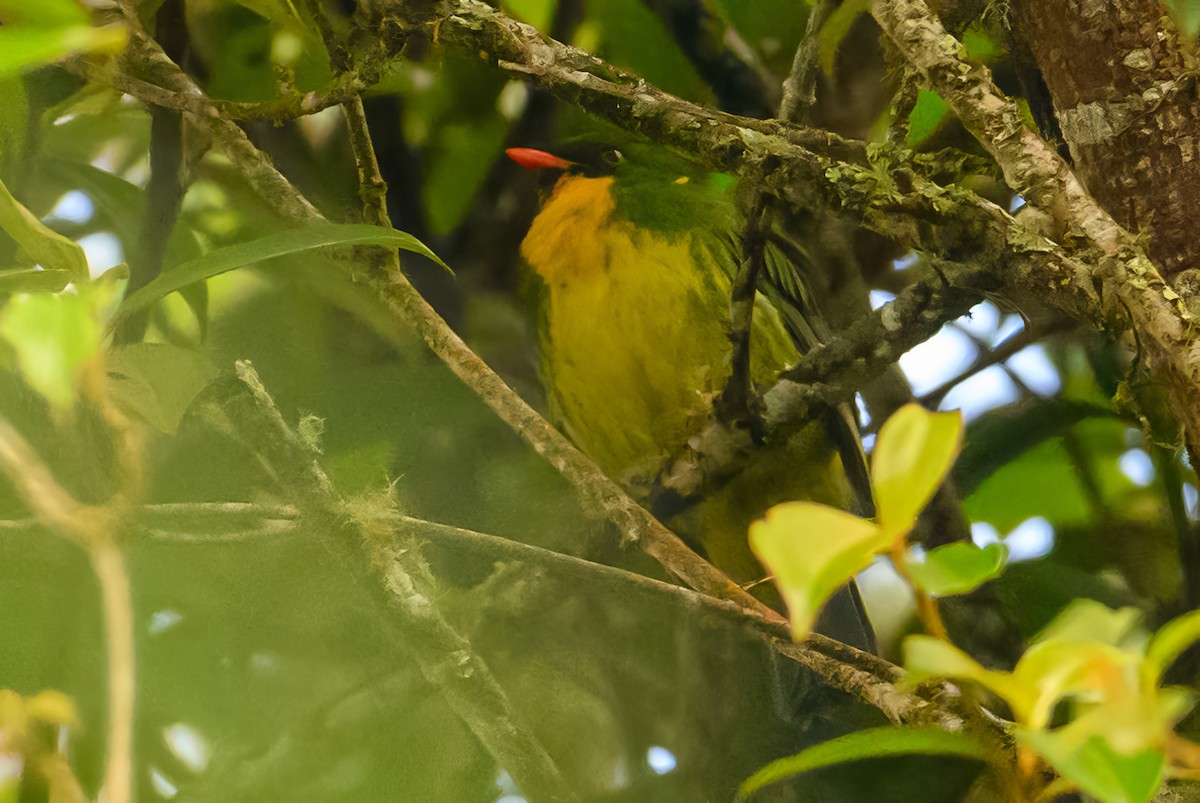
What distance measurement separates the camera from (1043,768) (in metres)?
0.35

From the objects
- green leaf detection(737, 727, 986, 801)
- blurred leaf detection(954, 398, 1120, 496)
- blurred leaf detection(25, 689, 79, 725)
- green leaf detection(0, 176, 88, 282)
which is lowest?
green leaf detection(737, 727, 986, 801)

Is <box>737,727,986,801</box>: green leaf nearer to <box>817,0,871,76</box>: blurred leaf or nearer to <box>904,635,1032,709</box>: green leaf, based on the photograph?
<box>904,635,1032,709</box>: green leaf

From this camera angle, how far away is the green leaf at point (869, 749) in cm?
37

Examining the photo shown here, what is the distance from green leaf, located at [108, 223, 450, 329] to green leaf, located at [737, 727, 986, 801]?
0.27m

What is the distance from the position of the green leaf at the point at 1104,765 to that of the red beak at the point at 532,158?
556 millimetres

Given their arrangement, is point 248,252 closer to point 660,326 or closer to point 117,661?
point 117,661

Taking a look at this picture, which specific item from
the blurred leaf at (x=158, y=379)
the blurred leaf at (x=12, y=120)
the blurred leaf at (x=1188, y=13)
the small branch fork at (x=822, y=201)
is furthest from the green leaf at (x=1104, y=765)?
the blurred leaf at (x=12, y=120)

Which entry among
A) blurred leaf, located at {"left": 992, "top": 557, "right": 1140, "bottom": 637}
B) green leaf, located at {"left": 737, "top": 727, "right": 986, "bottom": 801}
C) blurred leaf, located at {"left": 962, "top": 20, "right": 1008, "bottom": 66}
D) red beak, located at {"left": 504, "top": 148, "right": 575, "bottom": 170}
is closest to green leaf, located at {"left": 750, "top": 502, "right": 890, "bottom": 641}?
green leaf, located at {"left": 737, "top": 727, "right": 986, "bottom": 801}

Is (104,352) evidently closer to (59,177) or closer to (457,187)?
(59,177)

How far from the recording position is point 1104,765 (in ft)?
0.87

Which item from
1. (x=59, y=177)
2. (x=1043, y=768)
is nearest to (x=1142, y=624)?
(x=1043, y=768)

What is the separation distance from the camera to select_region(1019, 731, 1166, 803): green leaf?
10.3 inches

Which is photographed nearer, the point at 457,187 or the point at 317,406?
the point at 317,406

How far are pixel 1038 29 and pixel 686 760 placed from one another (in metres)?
0.38
